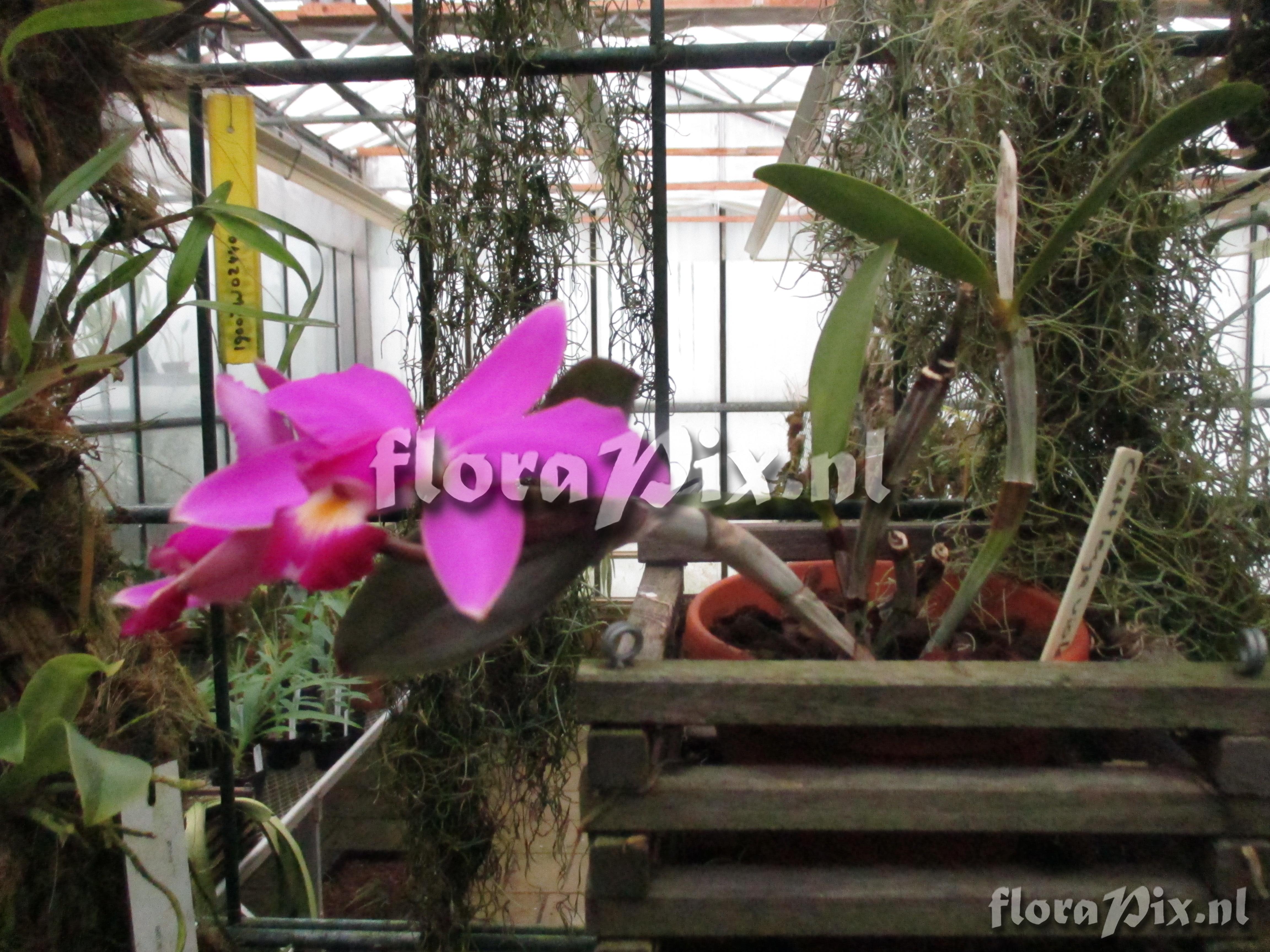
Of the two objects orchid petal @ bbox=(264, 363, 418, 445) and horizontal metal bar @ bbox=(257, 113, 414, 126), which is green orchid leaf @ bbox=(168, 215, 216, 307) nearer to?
orchid petal @ bbox=(264, 363, 418, 445)

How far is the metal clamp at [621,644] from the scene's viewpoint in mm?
459

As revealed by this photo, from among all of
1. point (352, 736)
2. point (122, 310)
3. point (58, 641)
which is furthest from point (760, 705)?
point (122, 310)

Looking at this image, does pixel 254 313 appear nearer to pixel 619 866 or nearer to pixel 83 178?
pixel 83 178

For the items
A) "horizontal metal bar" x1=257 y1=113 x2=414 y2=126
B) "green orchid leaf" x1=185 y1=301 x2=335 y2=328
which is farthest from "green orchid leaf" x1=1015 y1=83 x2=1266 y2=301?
"horizontal metal bar" x1=257 y1=113 x2=414 y2=126

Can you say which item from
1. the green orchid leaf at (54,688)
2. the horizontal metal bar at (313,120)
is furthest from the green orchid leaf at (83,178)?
the horizontal metal bar at (313,120)

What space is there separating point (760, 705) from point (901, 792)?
10cm

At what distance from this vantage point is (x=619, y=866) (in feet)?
1.50

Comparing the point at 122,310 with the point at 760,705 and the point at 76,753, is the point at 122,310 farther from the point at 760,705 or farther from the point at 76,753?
the point at 760,705

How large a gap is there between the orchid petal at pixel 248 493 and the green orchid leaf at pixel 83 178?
559 mm

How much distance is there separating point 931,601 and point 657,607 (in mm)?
271

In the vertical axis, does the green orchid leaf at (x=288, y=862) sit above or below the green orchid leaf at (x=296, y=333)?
below

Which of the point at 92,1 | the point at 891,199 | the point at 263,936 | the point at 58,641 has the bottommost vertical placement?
the point at 263,936

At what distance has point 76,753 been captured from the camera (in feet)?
1.73

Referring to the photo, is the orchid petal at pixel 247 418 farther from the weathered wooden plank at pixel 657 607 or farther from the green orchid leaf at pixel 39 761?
the green orchid leaf at pixel 39 761
